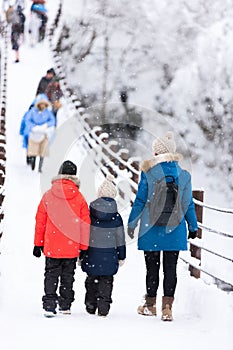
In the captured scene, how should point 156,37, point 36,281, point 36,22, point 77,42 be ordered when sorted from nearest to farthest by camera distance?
1. point 36,281
2. point 36,22
3. point 156,37
4. point 77,42

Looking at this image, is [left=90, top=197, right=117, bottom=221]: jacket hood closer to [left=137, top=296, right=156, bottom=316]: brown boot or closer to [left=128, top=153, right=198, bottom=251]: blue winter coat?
[left=128, top=153, right=198, bottom=251]: blue winter coat

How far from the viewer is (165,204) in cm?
657

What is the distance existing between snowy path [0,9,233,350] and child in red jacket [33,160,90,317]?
1.28 ft

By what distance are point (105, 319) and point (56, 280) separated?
0.56 meters

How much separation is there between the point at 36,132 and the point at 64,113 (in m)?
6.41

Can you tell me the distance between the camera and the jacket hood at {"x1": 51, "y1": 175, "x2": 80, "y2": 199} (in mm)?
6625

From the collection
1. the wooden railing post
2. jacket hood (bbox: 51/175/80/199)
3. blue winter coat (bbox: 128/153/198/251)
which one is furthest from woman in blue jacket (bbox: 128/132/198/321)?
the wooden railing post

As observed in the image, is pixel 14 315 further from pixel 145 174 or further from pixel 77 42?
pixel 77 42

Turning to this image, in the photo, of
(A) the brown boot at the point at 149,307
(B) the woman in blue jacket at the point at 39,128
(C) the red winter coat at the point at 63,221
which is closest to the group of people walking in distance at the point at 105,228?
(C) the red winter coat at the point at 63,221

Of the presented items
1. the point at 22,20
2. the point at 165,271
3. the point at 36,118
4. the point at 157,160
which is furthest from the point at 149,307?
the point at 22,20

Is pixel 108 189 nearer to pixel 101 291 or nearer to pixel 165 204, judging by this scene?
pixel 165 204

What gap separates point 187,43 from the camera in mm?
29047

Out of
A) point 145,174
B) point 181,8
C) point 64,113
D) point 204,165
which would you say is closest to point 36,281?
point 145,174

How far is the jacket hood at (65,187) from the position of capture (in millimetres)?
6625
